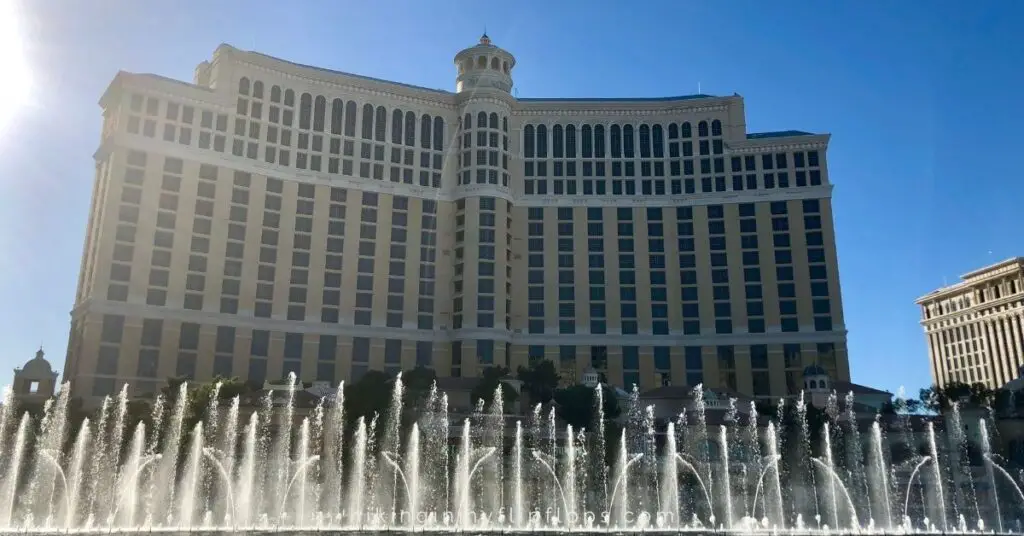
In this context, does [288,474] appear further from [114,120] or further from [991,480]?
[114,120]

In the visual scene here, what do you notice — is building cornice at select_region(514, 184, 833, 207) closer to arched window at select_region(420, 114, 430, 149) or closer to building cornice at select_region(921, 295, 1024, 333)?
arched window at select_region(420, 114, 430, 149)

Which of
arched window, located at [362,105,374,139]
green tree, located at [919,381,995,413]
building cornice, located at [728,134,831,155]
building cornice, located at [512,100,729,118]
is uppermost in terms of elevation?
building cornice, located at [512,100,729,118]

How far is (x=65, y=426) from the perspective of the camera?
70.6 meters

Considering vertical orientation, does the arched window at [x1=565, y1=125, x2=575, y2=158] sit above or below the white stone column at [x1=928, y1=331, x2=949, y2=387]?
above

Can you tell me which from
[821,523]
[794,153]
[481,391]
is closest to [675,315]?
[794,153]

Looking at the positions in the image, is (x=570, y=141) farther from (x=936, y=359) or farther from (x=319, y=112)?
(x=936, y=359)

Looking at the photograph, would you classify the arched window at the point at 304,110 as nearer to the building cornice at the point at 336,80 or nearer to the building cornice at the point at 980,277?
the building cornice at the point at 336,80

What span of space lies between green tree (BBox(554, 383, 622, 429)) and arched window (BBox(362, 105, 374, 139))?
157 ft

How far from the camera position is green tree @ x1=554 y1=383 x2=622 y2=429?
74562 millimetres

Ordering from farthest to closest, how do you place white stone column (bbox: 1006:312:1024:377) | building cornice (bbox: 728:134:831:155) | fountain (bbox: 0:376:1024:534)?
1. white stone column (bbox: 1006:312:1024:377)
2. building cornice (bbox: 728:134:831:155)
3. fountain (bbox: 0:376:1024:534)

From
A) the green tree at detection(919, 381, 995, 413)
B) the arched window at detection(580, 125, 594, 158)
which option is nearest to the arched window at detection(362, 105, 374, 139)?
the arched window at detection(580, 125, 594, 158)

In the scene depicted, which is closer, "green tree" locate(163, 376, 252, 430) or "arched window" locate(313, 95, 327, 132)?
"green tree" locate(163, 376, 252, 430)

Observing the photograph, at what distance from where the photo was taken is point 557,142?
11544 cm

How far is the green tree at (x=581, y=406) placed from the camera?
74.6 metres
